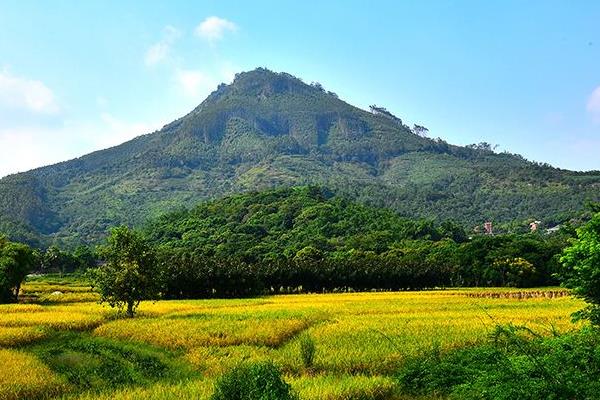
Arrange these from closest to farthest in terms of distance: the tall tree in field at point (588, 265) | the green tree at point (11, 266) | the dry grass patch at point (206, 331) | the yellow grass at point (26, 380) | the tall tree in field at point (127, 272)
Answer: the yellow grass at point (26, 380) < the tall tree in field at point (588, 265) < the dry grass patch at point (206, 331) < the tall tree in field at point (127, 272) < the green tree at point (11, 266)

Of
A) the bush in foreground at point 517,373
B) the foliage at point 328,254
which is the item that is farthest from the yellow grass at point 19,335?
the bush in foreground at point 517,373

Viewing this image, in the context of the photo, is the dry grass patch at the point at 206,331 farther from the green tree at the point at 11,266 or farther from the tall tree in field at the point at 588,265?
the green tree at the point at 11,266

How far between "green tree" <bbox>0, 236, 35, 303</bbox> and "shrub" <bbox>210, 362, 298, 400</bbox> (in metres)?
53.1

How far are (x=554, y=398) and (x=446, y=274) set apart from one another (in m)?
97.8

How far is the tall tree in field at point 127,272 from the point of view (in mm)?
43281

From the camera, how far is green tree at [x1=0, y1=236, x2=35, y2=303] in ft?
197

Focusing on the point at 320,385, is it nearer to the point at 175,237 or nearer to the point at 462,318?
the point at 462,318

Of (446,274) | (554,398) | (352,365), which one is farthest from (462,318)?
(446,274)

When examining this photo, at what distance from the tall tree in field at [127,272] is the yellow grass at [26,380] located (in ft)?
62.0

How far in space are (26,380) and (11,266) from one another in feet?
149

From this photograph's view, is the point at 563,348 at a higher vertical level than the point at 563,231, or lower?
lower

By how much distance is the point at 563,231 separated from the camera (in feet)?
98.1

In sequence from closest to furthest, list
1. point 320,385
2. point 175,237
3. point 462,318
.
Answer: point 320,385, point 462,318, point 175,237

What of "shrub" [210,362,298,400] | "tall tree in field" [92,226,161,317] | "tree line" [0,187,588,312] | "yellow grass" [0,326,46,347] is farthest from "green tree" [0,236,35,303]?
"shrub" [210,362,298,400]
